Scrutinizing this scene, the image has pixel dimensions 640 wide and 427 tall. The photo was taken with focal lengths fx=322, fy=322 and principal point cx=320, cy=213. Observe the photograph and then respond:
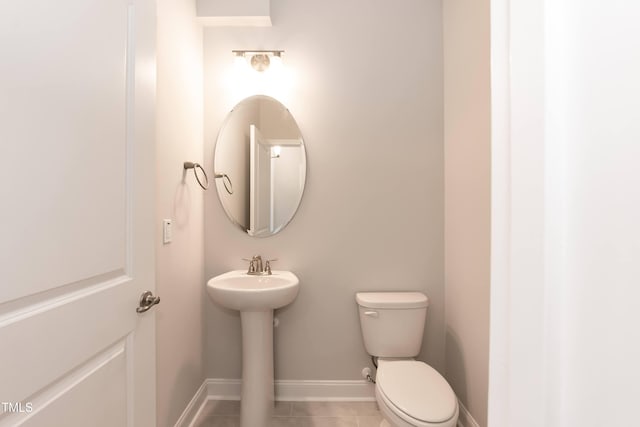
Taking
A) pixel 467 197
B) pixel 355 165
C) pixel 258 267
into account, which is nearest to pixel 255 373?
pixel 258 267

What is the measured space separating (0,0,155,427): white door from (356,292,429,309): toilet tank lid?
113 cm

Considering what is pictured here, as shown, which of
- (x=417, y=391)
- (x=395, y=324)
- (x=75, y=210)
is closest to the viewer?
(x=75, y=210)

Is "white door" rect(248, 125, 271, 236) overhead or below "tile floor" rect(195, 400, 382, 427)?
overhead

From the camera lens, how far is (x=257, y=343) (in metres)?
1.74

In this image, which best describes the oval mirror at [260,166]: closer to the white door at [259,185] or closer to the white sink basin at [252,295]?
the white door at [259,185]

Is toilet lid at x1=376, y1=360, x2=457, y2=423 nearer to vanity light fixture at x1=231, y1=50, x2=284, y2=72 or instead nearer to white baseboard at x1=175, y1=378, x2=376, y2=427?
white baseboard at x1=175, y1=378, x2=376, y2=427

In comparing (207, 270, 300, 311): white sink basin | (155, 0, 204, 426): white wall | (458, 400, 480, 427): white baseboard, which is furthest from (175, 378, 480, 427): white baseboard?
(207, 270, 300, 311): white sink basin

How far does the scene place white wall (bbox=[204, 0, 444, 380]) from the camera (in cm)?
200

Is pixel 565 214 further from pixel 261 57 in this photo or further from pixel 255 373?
pixel 261 57

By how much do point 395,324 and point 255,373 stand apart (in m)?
0.80

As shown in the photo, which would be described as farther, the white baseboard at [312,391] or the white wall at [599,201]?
the white baseboard at [312,391]

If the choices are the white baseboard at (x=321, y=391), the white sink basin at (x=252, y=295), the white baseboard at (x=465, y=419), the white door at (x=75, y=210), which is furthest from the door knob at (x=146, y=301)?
the white baseboard at (x=465, y=419)

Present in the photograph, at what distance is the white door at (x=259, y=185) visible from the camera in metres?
2.02

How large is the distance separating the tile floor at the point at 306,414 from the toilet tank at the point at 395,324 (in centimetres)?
38
